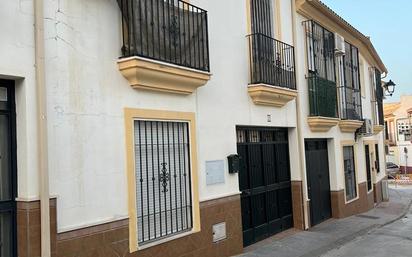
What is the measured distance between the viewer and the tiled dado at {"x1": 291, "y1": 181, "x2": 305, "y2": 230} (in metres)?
11.4

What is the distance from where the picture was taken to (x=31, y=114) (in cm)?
514

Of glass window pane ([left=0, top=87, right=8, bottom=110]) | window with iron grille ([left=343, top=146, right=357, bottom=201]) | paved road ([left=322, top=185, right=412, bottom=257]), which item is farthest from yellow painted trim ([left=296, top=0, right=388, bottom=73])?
glass window pane ([left=0, top=87, right=8, bottom=110])

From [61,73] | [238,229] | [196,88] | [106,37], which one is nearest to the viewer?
[61,73]

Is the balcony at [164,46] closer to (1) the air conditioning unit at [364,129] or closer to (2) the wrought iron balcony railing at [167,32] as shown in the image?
(2) the wrought iron balcony railing at [167,32]

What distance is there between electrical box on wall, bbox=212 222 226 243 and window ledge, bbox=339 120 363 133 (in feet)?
24.0

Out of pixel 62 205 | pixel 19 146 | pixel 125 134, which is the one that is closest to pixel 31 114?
pixel 19 146

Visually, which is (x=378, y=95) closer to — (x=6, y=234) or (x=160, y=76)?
(x=160, y=76)

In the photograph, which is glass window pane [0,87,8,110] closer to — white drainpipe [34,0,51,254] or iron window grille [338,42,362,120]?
white drainpipe [34,0,51,254]

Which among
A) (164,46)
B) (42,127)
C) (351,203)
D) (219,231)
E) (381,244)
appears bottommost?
(381,244)

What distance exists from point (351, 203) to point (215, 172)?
834cm

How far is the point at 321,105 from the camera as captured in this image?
12.8m

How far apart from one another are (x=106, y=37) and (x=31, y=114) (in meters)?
1.61

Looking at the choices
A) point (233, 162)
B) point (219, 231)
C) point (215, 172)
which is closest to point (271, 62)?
point (233, 162)

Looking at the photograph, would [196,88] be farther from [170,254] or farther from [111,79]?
[170,254]
